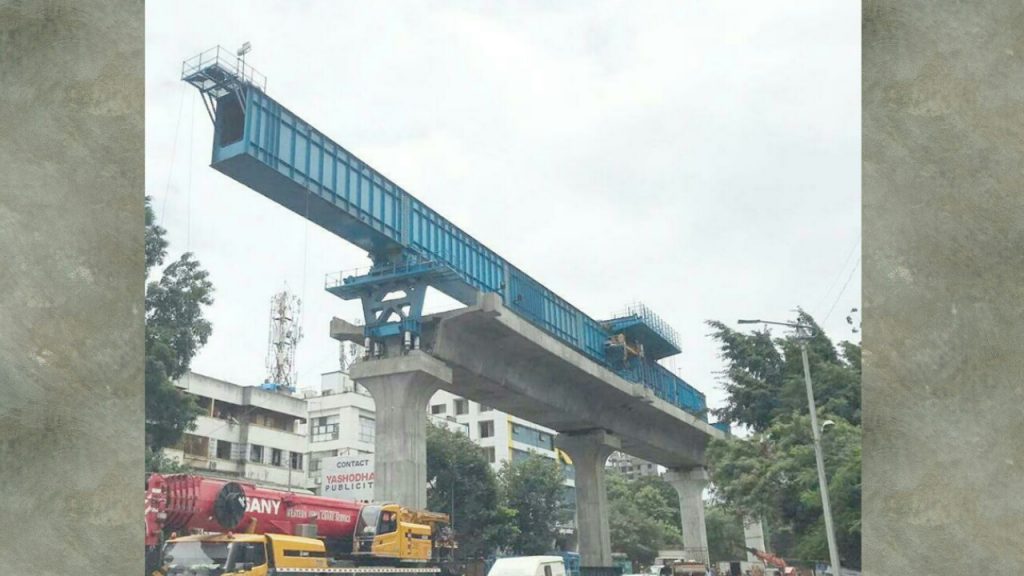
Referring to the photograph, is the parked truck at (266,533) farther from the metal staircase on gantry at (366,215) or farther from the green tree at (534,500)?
the green tree at (534,500)

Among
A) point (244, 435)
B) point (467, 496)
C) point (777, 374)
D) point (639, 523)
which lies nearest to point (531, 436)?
point (639, 523)

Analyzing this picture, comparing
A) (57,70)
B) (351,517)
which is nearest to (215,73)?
(351,517)

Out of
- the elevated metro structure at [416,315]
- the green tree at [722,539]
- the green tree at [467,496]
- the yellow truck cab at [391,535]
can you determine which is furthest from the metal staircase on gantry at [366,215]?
the green tree at [722,539]

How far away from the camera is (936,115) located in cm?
482

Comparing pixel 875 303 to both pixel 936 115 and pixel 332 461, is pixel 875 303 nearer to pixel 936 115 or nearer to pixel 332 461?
pixel 936 115

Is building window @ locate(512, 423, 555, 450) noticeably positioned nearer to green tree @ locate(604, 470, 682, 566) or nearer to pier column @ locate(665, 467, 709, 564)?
green tree @ locate(604, 470, 682, 566)

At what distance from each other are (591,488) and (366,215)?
29470 millimetres

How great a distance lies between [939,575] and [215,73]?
28401mm

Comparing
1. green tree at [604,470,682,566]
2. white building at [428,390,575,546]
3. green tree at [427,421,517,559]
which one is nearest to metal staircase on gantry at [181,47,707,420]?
green tree at [427,421,517,559]

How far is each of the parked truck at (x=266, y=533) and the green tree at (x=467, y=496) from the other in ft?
128

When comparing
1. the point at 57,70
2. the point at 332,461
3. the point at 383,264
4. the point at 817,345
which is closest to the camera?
the point at 57,70

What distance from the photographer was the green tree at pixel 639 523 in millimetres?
90438

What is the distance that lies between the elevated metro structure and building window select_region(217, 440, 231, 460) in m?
29.9

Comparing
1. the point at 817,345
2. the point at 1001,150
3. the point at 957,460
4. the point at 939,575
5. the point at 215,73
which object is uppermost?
the point at 215,73
